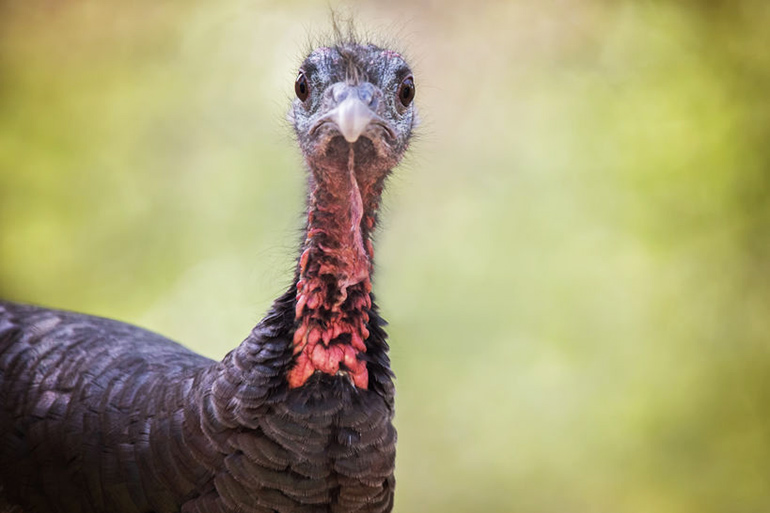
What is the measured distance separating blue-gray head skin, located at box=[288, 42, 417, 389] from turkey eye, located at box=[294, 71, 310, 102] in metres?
0.05

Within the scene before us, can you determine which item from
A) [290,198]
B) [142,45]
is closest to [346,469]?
[290,198]

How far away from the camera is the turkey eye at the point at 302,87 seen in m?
2.11

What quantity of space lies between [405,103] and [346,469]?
40.3 inches

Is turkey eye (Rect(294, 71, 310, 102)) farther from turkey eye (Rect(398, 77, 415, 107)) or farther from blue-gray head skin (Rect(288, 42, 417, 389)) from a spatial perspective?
turkey eye (Rect(398, 77, 415, 107))

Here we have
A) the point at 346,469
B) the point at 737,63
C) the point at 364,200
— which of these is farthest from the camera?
the point at 737,63

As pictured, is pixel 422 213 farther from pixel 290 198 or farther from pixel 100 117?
pixel 100 117

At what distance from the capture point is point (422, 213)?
446cm

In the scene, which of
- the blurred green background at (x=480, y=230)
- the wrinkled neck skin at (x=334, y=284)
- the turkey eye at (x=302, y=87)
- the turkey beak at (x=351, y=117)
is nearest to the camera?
the turkey beak at (x=351, y=117)

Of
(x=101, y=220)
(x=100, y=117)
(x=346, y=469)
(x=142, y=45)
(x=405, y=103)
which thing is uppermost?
(x=142, y=45)

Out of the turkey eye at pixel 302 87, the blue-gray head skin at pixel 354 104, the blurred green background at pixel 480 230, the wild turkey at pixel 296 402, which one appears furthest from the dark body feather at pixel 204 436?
the blurred green background at pixel 480 230

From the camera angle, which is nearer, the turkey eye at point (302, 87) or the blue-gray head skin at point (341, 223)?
the blue-gray head skin at point (341, 223)

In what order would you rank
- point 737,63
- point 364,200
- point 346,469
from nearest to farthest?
point 346,469, point 364,200, point 737,63

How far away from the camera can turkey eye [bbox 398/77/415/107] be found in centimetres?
213

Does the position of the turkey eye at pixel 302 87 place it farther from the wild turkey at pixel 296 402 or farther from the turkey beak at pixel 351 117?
the turkey beak at pixel 351 117
